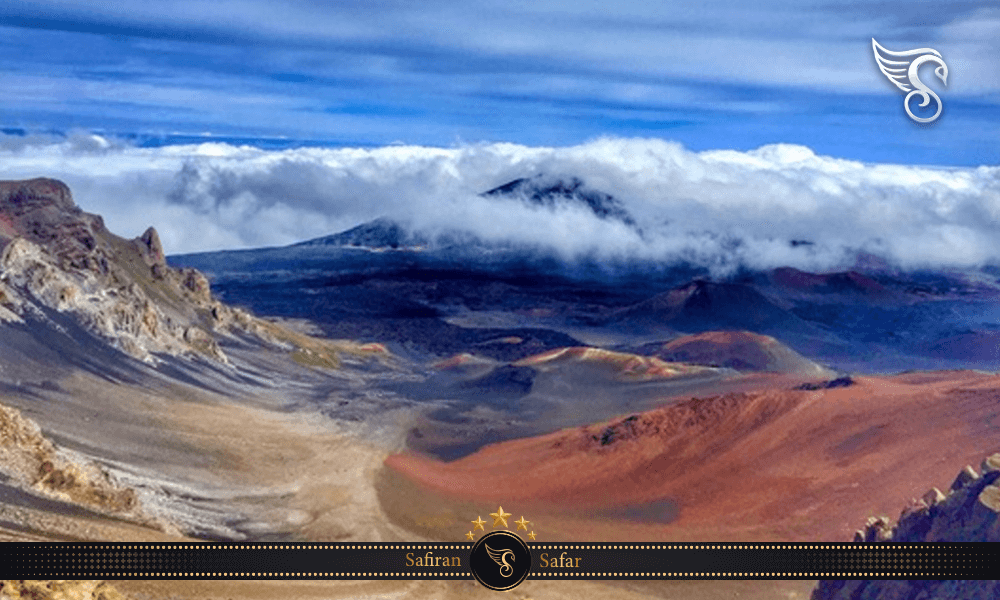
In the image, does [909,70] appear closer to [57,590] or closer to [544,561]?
[544,561]

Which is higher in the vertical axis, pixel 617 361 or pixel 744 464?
pixel 617 361

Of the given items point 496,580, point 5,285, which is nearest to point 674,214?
point 496,580

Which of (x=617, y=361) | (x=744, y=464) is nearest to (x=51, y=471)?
(x=617, y=361)

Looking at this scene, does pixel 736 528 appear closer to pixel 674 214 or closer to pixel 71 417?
pixel 674 214

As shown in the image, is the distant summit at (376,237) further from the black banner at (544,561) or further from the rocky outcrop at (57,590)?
the rocky outcrop at (57,590)

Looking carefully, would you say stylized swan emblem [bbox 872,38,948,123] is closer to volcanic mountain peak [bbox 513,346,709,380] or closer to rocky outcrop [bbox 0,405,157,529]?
volcanic mountain peak [bbox 513,346,709,380]
